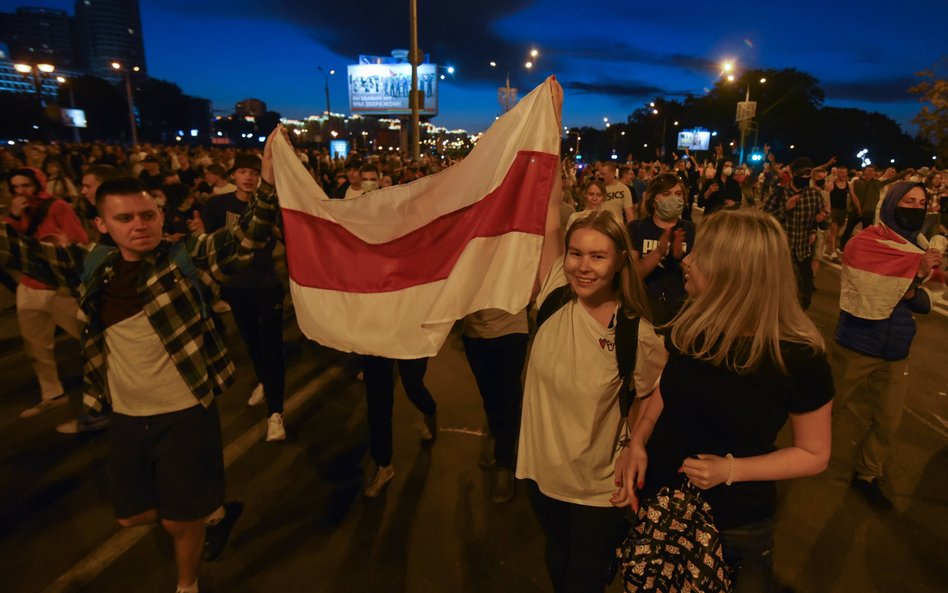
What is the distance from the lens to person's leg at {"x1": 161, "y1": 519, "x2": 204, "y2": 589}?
9.22 feet

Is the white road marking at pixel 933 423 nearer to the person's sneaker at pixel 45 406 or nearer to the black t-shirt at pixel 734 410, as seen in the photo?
the black t-shirt at pixel 734 410

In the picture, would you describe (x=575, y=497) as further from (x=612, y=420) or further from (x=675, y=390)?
(x=675, y=390)

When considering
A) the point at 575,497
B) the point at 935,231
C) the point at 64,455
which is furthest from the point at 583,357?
the point at 935,231

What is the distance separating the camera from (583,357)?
2391 millimetres

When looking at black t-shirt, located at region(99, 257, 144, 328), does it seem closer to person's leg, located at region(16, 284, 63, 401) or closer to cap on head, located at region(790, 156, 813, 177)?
person's leg, located at region(16, 284, 63, 401)

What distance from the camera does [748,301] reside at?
1.95 m

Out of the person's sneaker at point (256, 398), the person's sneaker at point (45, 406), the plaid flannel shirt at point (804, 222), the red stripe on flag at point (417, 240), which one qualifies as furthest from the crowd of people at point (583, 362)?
the plaid flannel shirt at point (804, 222)

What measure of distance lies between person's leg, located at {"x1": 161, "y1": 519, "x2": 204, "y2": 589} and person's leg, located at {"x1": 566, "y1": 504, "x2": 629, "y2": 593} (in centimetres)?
187

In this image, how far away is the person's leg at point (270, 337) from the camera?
14.8ft

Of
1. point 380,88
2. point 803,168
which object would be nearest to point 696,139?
point 380,88

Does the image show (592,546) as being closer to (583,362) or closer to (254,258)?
(583,362)

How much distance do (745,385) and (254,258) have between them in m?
3.64

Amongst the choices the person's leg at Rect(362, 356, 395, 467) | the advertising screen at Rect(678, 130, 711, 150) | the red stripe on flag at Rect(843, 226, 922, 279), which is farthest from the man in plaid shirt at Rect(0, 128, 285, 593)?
the advertising screen at Rect(678, 130, 711, 150)

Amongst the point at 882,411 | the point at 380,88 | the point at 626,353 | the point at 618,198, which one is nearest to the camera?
the point at 626,353
